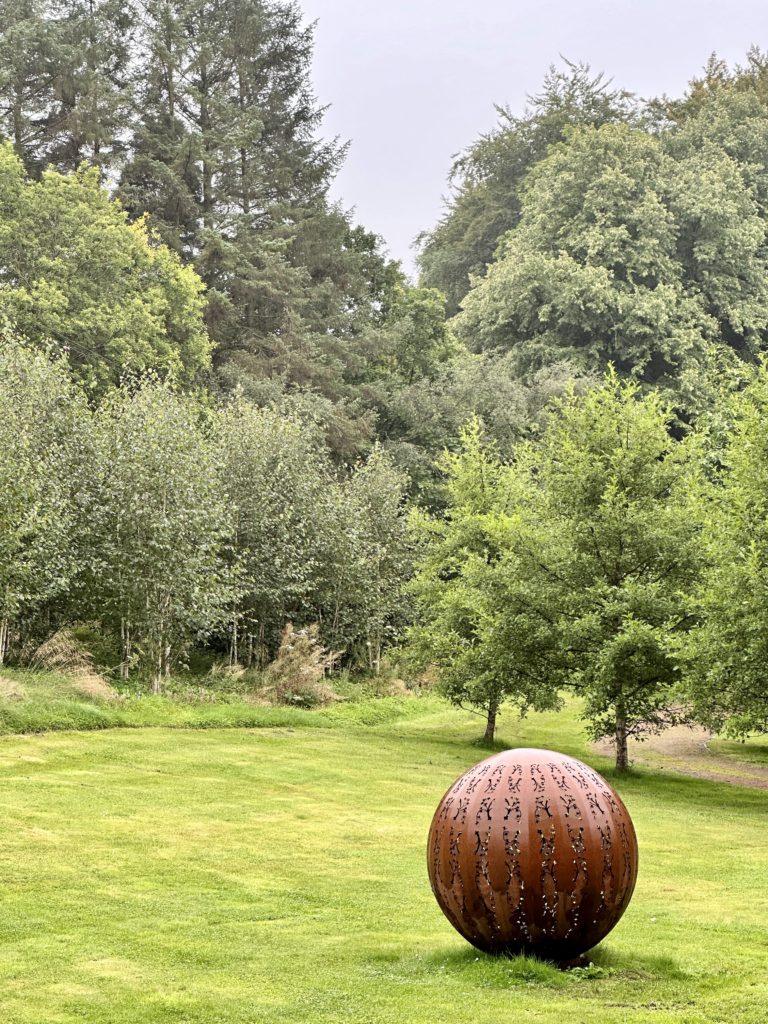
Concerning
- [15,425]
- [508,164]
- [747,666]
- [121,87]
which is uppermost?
[508,164]

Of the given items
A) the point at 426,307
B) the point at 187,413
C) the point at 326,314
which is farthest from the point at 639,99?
the point at 187,413

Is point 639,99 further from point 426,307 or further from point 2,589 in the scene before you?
point 2,589

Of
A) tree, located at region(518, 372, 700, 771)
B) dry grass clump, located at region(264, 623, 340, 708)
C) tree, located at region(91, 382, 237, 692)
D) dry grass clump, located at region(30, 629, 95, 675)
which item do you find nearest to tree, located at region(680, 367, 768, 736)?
tree, located at region(518, 372, 700, 771)

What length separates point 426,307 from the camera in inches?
2387

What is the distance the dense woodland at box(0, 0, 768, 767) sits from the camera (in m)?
26.8

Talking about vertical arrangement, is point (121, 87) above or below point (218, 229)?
above

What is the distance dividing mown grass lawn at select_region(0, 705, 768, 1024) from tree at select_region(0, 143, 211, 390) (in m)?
22.5

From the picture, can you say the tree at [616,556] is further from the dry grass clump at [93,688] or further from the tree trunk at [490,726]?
the dry grass clump at [93,688]

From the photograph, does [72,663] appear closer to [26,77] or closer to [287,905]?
[287,905]

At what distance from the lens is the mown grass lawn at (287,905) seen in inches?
328

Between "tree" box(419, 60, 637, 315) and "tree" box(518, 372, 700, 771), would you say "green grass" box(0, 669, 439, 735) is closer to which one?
"tree" box(518, 372, 700, 771)

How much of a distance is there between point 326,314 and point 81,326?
1871cm

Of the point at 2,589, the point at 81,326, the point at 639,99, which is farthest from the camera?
the point at 639,99

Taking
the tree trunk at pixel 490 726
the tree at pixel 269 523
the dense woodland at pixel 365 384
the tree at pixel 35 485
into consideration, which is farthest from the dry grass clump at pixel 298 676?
the tree at pixel 35 485
